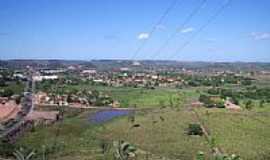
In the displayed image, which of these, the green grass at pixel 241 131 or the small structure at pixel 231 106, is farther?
the small structure at pixel 231 106

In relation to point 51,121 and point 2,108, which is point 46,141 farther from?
point 2,108

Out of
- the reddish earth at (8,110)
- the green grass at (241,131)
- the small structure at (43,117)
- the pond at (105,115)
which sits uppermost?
the green grass at (241,131)

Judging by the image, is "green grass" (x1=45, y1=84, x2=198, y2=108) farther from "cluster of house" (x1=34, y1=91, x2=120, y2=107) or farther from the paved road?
the paved road

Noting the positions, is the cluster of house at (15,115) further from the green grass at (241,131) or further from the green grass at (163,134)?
the green grass at (241,131)

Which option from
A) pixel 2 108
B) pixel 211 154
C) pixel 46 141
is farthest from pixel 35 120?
pixel 211 154

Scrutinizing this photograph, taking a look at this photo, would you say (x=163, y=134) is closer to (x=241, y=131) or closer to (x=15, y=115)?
(x=241, y=131)

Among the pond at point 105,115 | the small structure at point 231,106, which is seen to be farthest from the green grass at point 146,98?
the small structure at point 231,106

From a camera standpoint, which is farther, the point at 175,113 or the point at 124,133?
the point at 175,113

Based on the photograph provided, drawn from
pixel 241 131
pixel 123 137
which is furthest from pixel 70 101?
pixel 241 131

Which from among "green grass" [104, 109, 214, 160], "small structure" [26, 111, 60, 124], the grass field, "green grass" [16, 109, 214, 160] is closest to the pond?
the grass field
